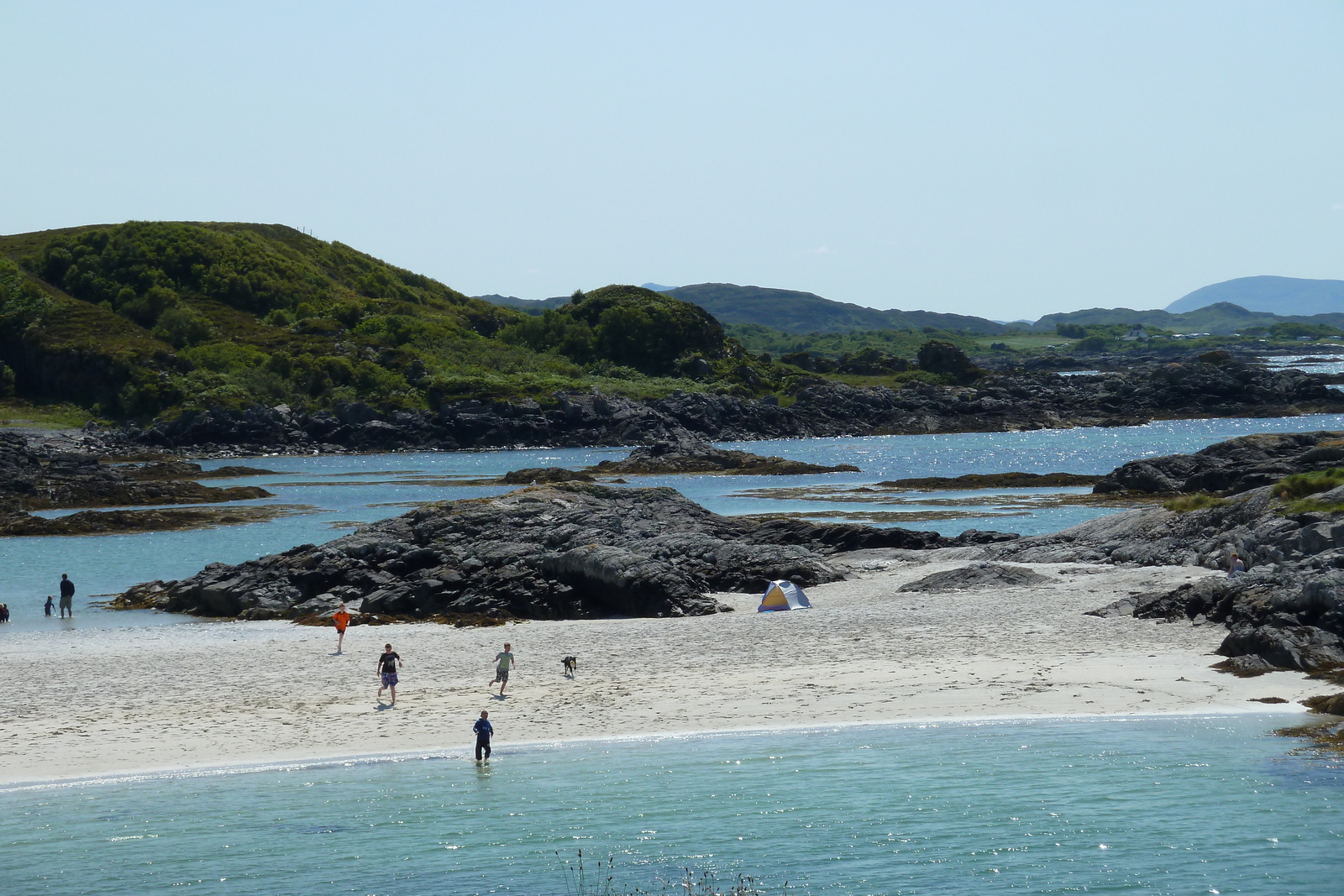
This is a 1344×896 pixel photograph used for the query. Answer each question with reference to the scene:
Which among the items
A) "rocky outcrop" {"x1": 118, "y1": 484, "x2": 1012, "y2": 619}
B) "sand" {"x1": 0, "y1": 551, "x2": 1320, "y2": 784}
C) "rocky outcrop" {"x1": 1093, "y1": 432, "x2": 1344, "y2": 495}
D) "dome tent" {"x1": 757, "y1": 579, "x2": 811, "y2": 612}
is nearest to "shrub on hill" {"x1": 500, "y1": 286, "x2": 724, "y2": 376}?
"rocky outcrop" {"x1": 1093, "y1": 432, "x2": 1344, "y2": 495}

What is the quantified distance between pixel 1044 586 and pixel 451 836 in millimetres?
21112

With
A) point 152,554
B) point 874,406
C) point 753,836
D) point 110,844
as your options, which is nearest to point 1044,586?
point 753,836

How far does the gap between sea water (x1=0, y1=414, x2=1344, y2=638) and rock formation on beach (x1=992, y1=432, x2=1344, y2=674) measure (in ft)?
26.7

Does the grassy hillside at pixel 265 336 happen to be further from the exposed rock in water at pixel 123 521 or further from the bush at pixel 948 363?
the exposed rock in water at pixel 123 521

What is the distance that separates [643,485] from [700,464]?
1300 centimetres

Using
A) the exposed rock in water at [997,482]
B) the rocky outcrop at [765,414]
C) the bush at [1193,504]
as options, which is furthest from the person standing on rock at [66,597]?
the rocky outcrop at [765,414]

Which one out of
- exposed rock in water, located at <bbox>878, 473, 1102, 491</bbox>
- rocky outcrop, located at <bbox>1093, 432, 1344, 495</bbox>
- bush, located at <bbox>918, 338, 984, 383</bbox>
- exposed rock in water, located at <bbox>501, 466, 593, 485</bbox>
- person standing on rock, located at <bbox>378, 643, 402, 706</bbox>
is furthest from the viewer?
bush, located at <bbox>918, 338, 984, 383</bbox>

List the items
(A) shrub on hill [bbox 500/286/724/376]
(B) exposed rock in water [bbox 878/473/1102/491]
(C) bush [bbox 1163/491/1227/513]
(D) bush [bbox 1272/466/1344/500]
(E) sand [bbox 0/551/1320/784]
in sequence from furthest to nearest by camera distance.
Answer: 1. (A) shrub on hill [bbox 500/286/724/376]
2. (B) exposed rock in water [bbox 878/473/1102/491]
3. (C) bush [bbox 1163/491/1227/513]
4. (D) bush [bbox 1272/466/1344/500]
5. (E) sand [bbox 0/551/1320/784]

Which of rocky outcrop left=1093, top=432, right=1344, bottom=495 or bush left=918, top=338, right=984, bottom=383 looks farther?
bush left=918, top=338, right=984, bottom=383

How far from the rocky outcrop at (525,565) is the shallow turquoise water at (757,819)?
13097mm

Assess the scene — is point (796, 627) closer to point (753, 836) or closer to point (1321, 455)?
point (753, 836)

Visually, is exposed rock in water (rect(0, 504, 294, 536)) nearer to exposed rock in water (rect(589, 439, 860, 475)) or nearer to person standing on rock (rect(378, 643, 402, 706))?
exposed rock in water (rect(589, 439, 860, 475))

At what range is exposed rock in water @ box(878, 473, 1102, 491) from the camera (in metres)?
69.6

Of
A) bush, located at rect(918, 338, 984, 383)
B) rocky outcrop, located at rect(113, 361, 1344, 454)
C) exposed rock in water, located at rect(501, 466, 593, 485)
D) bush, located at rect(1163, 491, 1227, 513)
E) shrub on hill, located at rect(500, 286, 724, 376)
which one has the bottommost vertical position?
exposed rock in water, located at rect(501, 466, 593, 485)
